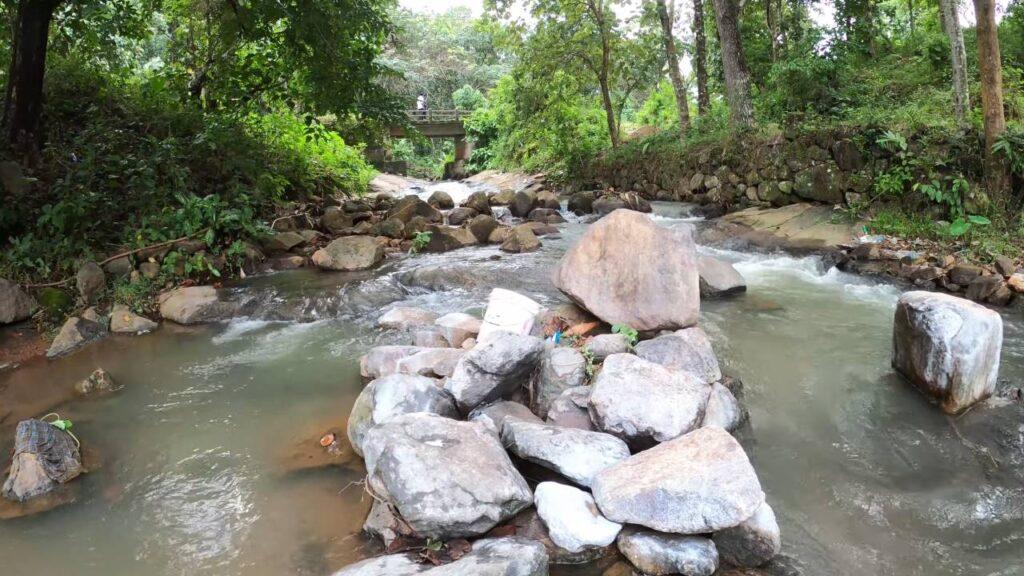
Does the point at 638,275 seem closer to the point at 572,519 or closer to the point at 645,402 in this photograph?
the point at 645,402

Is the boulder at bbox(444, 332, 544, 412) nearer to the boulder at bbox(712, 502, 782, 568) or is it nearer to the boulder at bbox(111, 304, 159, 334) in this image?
the boulder at bbox(712, 502, 782, 568)

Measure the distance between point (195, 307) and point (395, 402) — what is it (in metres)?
4.43

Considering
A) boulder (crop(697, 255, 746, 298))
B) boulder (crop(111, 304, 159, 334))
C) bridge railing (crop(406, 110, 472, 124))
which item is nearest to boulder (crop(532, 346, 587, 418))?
boulder (crop(697, 255, 746, 298))

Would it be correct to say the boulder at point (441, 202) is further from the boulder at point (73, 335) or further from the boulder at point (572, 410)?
the boulder at point (572, 410)

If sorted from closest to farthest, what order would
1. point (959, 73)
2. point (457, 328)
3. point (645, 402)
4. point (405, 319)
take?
point (645, 402) → point (457, 328) → point (405, 319) → point (959, 73)

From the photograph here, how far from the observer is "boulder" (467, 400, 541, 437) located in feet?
12.9

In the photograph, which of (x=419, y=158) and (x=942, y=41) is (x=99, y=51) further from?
(x=419, y=158)

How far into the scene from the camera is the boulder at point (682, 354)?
14.4ft

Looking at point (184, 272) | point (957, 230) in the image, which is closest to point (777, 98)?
point (957, 230)

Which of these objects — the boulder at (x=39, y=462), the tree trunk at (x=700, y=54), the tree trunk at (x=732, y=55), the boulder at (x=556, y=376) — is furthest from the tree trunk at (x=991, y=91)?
the boulder at (x=39, y=462)

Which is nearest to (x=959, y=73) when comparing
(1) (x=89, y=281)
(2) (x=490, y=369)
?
(2) (x=490, y=369)

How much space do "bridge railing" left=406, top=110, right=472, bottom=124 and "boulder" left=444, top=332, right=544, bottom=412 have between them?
24485 millimetres

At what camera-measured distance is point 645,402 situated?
3.72 m

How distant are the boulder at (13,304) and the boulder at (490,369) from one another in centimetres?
570
